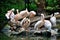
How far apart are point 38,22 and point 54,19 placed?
68 centimetres

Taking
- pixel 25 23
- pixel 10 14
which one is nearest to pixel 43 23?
pixel 25 23

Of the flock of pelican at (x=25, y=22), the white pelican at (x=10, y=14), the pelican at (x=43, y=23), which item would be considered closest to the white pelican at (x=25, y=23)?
the flock of pelican at (x=25, y=22)

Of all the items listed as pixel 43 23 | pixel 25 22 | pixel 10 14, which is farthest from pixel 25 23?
pixel 10 14

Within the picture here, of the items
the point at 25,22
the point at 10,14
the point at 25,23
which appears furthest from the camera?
the point at 10,14

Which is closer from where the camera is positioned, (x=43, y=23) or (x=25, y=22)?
(x=43, y=23)

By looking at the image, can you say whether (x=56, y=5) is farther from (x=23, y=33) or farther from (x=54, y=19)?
(x=23, y=33)

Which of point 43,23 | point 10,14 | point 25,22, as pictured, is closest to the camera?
point 43,23

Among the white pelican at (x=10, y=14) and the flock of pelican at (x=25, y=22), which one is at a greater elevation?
the white pelican at (x=10, y=14)

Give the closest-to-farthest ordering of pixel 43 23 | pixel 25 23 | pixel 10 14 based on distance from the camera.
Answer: pixel 43 23, pixel 25 23, pixel 10 14

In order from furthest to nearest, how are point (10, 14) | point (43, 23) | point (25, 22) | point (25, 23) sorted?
point (10, 14) → point (25, 22) → point (25, 23) → point (43, 23)

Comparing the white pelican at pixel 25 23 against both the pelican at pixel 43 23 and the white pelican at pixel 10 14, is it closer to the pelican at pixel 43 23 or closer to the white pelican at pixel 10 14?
the pelican at pixel 43 23

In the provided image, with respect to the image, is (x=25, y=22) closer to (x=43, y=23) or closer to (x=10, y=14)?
(x=43, y=23)

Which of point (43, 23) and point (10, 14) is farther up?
point (10, 14)

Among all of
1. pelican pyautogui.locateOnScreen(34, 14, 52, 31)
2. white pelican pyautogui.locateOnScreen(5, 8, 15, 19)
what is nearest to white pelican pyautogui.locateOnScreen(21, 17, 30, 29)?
pelican pyautogui.locateOnScreen(34, 14, 52, 31)
